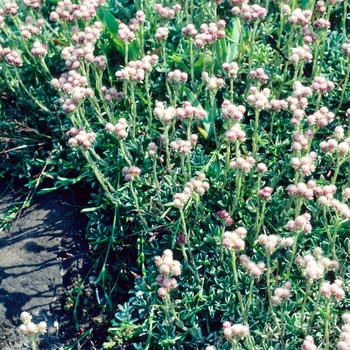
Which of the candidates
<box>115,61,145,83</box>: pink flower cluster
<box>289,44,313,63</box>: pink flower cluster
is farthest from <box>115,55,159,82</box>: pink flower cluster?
<box>289,44,313,63</box>: pink flower cluster

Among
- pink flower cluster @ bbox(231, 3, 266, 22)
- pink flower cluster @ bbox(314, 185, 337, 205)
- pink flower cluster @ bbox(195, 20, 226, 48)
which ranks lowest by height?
pink flower cluster @ bbox(314, 185, 337, 205)

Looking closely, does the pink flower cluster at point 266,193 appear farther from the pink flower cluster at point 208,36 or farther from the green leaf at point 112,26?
the green leaf at point 112,26

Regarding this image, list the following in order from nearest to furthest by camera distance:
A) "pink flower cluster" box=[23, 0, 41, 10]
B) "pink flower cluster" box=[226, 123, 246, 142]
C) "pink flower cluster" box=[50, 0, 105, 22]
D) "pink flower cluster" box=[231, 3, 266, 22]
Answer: "pink flower cluster" box=[226, 123, 246, 142], "pink flower cluster" box=[231, 3, 266, 22], "pink flower cluster" box=[50, 0, 105, 22], "pink flower cluster" box=[23, 0, 41, 10]

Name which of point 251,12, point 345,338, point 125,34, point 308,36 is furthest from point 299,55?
point 345,338

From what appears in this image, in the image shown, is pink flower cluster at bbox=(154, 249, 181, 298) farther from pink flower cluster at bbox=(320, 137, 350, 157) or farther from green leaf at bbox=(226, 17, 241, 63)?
green leaf at bbox=(226, 17, 241, 63)

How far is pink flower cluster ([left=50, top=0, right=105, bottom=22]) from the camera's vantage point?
3479 mm

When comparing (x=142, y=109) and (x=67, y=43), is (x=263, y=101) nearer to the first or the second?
(x=142, y=109)

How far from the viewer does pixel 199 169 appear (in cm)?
362

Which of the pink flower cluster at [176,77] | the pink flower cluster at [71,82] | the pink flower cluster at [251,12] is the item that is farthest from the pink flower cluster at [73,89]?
the pink flower cluster at [251,12]

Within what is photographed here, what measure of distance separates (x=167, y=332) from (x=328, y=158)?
1.45 metres

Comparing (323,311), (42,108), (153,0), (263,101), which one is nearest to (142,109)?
(42,108)

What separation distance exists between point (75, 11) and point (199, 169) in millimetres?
1220

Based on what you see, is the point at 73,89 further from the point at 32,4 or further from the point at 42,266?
the point at 42,266

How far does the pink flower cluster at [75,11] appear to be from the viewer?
3479mm
